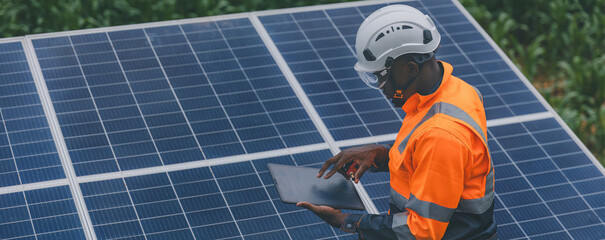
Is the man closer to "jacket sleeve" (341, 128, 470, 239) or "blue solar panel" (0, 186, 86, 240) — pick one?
"jacket sleeve" (341, 128, 470, 239)

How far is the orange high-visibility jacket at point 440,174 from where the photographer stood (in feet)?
17.8

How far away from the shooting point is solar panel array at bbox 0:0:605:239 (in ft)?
24.2

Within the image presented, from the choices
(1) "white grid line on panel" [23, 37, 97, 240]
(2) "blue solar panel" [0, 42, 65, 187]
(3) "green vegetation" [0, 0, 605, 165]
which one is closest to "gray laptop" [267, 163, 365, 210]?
(1) "white grid line on panel" [23, 37, 97, 240]

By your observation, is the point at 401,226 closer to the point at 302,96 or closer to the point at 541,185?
the point at 541,185

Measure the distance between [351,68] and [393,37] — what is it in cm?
359

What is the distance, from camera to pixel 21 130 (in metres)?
7.91

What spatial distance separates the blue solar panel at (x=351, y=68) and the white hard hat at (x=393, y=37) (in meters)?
2.56

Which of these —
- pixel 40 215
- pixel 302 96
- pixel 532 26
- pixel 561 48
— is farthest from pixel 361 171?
pixel 532 26

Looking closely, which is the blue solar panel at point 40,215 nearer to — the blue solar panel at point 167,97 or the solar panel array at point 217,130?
the solar panel array at point 217,130

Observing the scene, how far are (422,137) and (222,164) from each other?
2.82 meters

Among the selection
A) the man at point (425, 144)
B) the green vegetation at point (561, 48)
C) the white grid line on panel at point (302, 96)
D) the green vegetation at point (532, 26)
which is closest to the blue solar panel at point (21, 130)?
the white grid line on panel at point (302, 96)

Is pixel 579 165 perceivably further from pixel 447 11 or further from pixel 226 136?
pixel 226 136

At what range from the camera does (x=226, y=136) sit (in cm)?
821

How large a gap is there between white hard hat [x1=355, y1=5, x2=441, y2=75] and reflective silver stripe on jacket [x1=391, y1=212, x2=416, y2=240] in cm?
99
